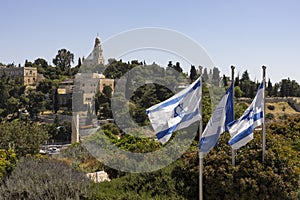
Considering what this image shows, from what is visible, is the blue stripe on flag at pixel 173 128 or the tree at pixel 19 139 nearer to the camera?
the blue stripe on flag at pixel 173 128

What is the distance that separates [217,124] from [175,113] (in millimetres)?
605

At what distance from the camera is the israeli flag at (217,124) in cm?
502

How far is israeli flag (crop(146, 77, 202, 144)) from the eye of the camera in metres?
5.00

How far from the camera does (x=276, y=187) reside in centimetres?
542

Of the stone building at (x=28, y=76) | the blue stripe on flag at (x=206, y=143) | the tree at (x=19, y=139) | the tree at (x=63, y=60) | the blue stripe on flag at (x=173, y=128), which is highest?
the tree at (x=63, y=60)

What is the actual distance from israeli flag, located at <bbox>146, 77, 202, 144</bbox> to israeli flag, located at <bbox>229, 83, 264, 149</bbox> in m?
0.58

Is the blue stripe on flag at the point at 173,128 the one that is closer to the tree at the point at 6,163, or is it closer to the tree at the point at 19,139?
the tree at the point at 6,163

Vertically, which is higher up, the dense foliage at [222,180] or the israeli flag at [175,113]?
the israeli flag at [175,113]

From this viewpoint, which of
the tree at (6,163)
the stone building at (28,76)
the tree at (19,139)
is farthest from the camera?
the stone building at (28,76)

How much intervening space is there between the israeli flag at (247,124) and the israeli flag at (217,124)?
146mm

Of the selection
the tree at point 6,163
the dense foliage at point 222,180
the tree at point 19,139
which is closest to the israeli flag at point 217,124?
the dense foliage at point 222,180

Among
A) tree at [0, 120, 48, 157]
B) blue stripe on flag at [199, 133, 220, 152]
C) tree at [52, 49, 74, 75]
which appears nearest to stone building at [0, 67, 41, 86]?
tree at [52, 49, 74, 75]

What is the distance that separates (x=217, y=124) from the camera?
5172 millimetres

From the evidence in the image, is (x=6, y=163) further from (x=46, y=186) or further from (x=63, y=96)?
(x=63, y=96)
